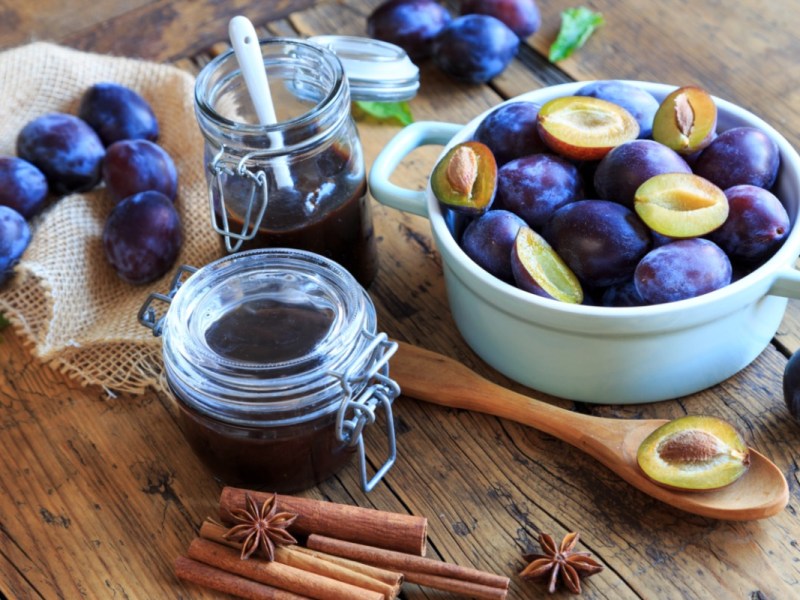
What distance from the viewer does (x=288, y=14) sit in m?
1.55

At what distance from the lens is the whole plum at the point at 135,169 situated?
47.8 inches

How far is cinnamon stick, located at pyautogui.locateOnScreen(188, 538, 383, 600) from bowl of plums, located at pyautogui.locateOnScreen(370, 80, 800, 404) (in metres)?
0.30

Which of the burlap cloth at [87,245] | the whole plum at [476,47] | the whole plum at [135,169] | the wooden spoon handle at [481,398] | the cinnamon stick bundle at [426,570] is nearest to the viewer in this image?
the cinnamon stick bundle at [426,570]

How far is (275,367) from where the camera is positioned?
2.84ft

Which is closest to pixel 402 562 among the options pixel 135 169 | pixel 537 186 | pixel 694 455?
pixel 694 455

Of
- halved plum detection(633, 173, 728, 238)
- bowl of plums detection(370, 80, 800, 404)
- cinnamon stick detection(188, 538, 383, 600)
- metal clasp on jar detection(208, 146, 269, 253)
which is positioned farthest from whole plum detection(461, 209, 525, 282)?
cinnamon stick detection(188, 538, 383, 600)

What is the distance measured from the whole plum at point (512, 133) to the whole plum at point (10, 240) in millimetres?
569

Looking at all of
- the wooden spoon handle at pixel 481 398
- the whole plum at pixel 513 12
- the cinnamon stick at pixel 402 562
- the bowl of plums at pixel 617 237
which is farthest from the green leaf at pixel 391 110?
the cinnamon stick at pixel 402 562

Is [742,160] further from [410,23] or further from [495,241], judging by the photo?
[410,23]

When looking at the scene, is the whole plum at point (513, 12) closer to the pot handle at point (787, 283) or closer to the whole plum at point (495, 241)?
the whole plum at point (495, 241)

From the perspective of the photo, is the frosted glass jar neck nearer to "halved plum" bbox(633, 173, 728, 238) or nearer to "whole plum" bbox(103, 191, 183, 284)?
"whole plum" bbox(103, 191, 183, 284)

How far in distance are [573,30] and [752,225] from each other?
630 mm

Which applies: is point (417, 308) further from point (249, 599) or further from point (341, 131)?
point (249, 599)

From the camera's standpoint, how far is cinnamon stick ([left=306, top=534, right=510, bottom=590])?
0.86 m
